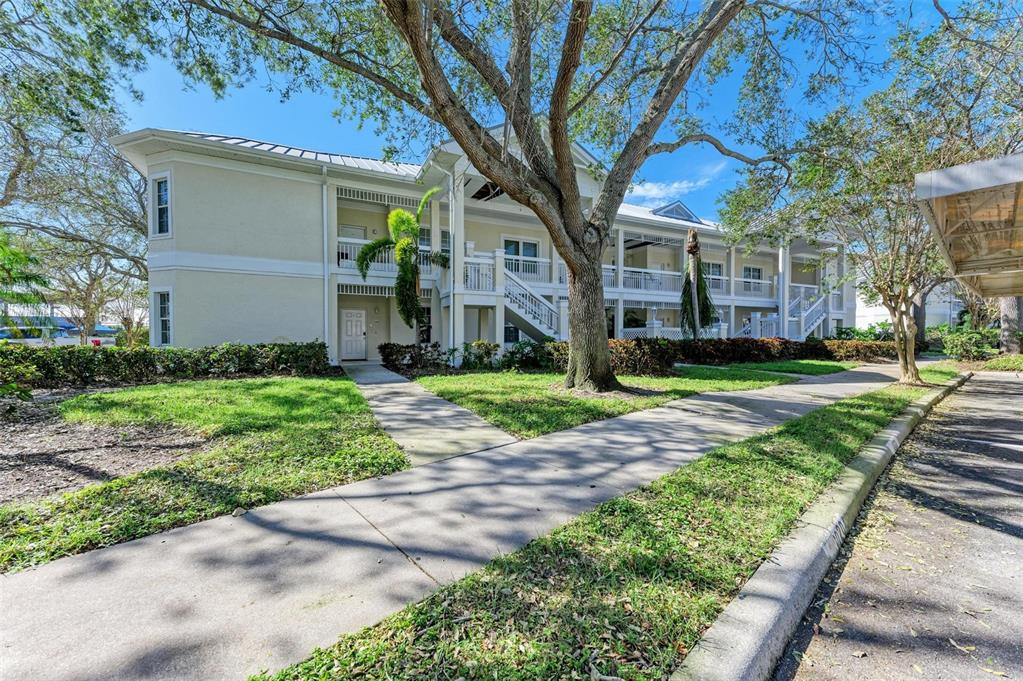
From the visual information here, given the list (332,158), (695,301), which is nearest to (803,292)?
(695,301)

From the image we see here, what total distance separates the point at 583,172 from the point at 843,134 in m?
8.76

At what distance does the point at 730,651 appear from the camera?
6.16ft

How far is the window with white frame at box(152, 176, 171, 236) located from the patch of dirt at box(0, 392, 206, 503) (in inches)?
308

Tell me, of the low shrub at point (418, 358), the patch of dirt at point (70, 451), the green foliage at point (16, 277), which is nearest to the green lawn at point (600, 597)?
the patch of dirt at point (70, 451)

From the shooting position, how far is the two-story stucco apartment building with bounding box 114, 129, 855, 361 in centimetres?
1188

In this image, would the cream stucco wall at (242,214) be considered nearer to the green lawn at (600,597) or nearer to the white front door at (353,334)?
the white front door at (353,334)

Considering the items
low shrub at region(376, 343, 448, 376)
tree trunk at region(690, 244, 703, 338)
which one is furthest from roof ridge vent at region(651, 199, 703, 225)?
low shrub at region(376, 343, 448, 376)

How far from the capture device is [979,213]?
235 inches

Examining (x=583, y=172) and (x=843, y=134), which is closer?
(x=843, y=134)

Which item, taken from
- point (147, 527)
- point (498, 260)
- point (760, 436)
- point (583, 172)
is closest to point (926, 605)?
point (760, 436)

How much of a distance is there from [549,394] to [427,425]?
9.22 ft

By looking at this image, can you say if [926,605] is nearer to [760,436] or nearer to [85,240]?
[760,436]

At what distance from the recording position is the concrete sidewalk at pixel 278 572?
185 cm

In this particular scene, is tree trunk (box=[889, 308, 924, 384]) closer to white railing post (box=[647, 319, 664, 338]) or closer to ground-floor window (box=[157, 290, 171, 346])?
white railing post (box=[647, 319, 664, 338])
